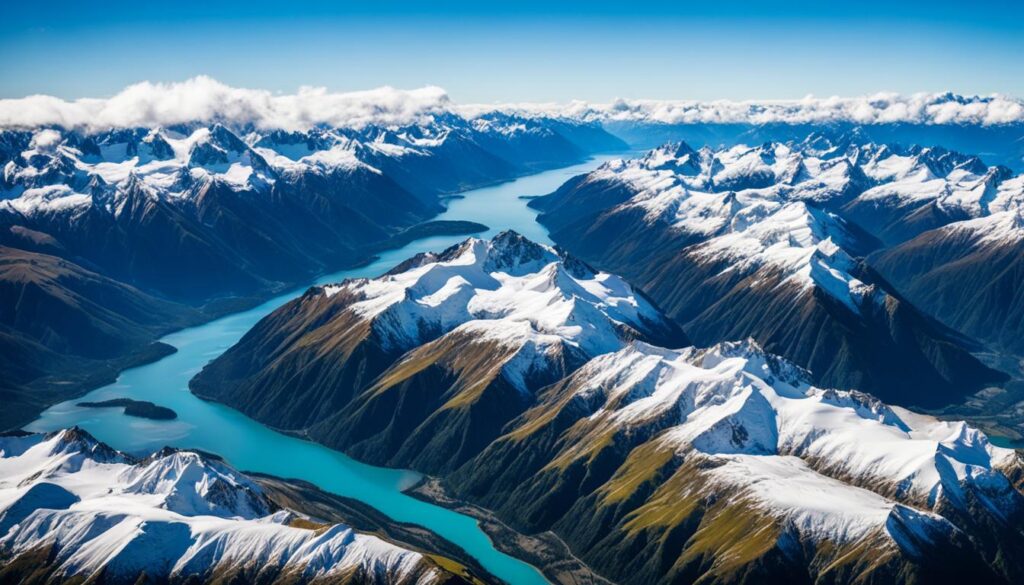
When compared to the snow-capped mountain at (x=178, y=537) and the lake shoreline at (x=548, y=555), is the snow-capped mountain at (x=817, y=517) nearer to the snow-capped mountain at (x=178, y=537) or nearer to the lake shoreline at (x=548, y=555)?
the lake shoreline at (x=548, y=555)

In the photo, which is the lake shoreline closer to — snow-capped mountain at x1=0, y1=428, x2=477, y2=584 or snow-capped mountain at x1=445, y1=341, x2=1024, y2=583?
snow-capped mountain at x1=445, y1=341, x2=1024, y2=583

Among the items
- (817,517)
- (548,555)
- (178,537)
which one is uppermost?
(178,537)

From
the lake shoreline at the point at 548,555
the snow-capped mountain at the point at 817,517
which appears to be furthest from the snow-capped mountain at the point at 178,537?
the snow-capped mountain at the point at 817,517

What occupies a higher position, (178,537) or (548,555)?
(178,537)

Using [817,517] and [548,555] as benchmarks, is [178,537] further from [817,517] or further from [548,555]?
[817,517]

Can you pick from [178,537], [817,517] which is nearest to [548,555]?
[817,517]

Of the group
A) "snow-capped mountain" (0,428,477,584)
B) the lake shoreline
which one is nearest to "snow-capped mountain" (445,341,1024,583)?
the lake shoreline

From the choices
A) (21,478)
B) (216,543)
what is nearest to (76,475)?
(21,478)

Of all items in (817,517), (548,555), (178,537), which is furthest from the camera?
(548,555)
